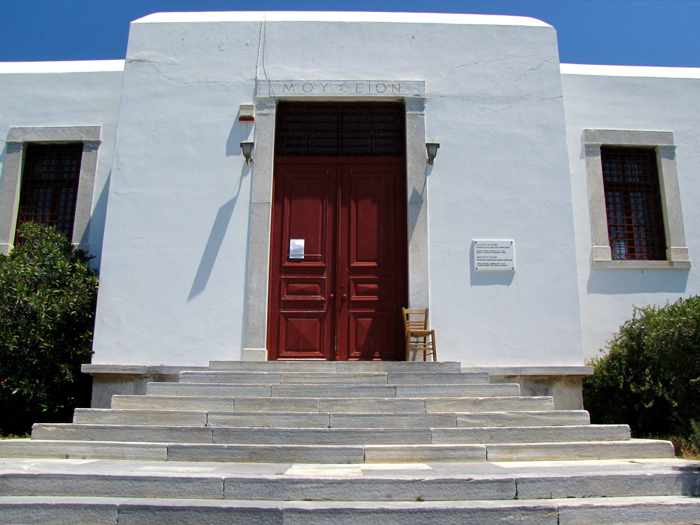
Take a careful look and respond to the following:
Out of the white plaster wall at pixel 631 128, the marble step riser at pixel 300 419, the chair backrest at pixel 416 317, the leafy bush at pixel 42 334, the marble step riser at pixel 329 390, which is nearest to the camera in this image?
the marble step riser at pixel 300 419

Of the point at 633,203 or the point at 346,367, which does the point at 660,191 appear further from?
Answer: the point at 346,367

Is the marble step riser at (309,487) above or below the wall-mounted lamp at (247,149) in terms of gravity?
below

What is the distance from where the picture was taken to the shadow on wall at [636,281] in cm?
873

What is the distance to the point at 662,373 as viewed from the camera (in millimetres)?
7422

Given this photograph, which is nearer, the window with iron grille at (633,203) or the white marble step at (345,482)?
the white marble step at (345,482)

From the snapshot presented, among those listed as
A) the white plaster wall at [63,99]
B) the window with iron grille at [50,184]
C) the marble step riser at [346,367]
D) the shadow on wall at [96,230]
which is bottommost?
the marble step riser at [346,367]

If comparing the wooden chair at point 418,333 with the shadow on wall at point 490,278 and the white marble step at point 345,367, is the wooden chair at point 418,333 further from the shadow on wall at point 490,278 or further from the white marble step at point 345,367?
the shadow on wall at point 490,278

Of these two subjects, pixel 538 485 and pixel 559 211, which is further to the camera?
pixel 559 211

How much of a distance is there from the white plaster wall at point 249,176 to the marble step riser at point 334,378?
0.97 meters

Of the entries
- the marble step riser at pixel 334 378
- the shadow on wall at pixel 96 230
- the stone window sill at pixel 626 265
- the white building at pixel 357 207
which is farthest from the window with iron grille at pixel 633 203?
the shadow on wall at pixel 96 230

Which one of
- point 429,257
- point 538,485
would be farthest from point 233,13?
point 538,485

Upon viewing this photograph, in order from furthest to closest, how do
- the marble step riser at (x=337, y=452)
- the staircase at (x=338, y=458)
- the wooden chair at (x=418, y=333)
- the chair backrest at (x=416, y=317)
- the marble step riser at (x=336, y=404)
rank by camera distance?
the chair backrest at (x=416, y=317) → the wooden chair at (x=418, y=333) → the marble step riser at (x=336, y=404) → the marble step riser at (x=337, y=452) → the staircase at (x=338, y=458)

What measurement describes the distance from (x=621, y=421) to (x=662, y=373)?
0.87 metres

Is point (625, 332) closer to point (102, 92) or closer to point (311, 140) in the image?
point (311, 140)
